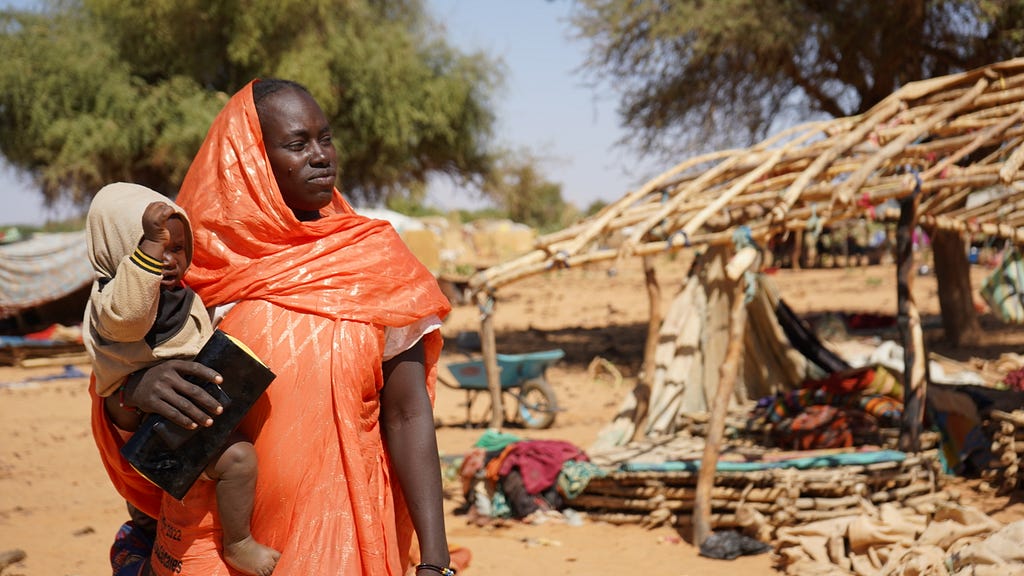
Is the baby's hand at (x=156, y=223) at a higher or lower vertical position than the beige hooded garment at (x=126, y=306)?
higher

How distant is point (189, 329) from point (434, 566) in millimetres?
692

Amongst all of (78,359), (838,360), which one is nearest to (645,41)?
(838,360)

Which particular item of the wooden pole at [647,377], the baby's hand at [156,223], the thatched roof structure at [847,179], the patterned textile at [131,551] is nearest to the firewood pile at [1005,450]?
the thatched roof structure at [847,179]

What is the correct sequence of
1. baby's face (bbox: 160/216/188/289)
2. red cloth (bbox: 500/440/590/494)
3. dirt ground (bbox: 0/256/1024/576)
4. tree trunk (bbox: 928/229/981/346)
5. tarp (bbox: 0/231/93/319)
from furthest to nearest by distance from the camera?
tarp (bbox: 0/231/93/319) → tree trunk (bbox: 928/229/981/346) → red cloth (bbox: 500/440/590/494) → dirt ground (bbox: 0/256/1024/576) → baby's face (bbox: 160/216/188/289)

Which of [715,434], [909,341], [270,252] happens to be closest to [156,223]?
[270,252]

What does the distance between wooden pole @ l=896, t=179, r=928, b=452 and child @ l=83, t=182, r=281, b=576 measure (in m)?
5.39

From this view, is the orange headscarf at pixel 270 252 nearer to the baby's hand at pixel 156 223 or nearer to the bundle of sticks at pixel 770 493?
the baby's hand at pixel 156 223

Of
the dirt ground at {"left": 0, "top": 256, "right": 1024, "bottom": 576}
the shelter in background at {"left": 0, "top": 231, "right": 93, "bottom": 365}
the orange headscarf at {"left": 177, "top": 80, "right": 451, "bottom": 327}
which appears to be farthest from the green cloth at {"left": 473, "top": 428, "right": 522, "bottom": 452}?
the shelter in background at {"left": 0, "top": 231, "right": 93, "bottom": 365}

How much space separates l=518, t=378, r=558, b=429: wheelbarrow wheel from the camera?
9.46 m

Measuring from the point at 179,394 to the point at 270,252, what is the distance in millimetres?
352

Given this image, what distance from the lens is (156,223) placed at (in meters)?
1.74

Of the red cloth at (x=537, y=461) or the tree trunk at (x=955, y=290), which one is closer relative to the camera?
the red cloth at (x=537, y=461)

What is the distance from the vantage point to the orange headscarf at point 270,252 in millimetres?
1950

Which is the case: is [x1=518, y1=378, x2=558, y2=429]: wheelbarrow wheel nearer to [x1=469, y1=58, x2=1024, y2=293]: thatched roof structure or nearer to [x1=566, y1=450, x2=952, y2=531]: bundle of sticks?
[x1=469, y1=58, x2=1024, y2=293]: thatched roof structure
